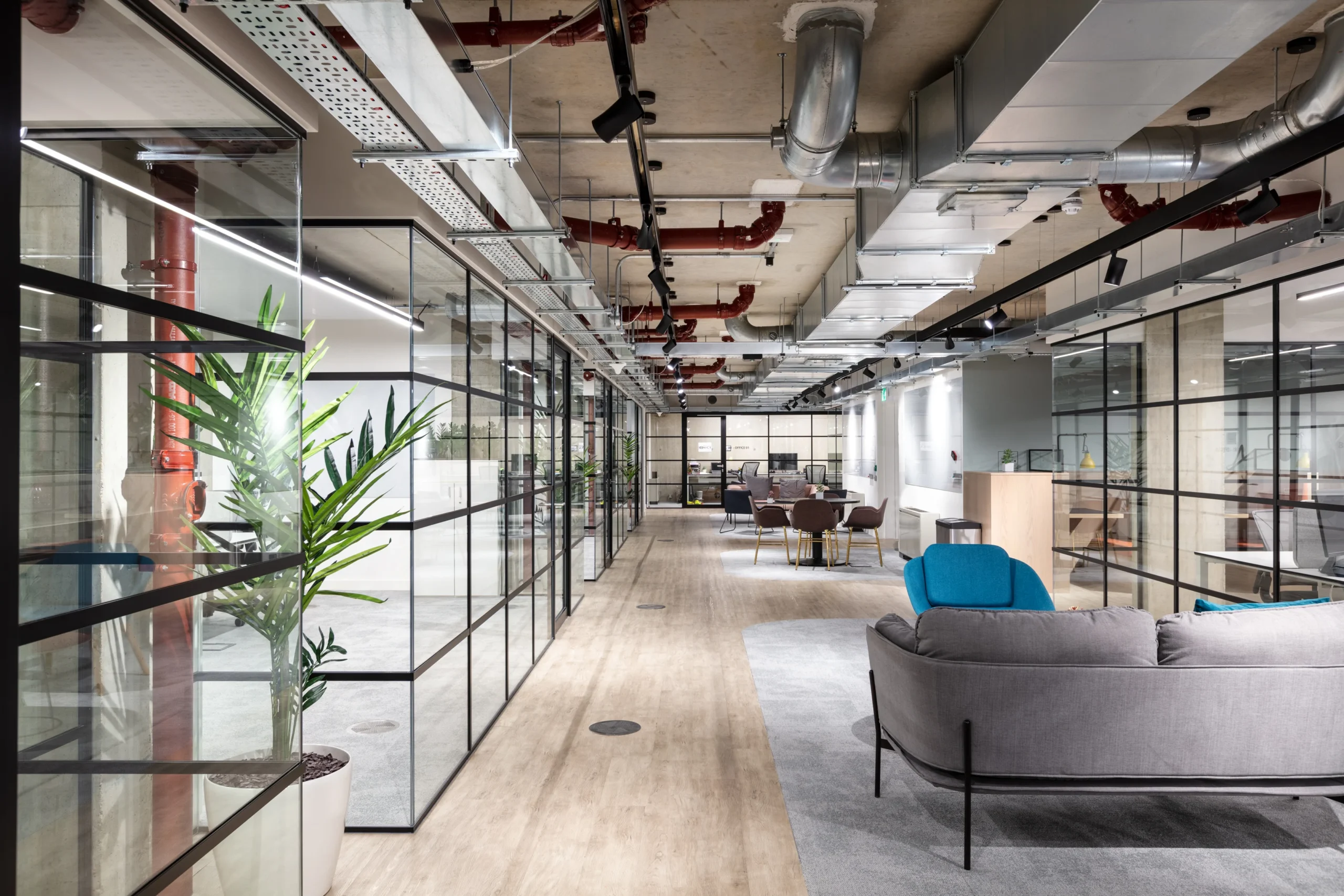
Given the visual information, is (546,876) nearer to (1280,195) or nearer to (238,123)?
(238,123)

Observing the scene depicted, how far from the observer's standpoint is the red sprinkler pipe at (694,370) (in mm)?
14531

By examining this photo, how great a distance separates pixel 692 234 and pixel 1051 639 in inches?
149

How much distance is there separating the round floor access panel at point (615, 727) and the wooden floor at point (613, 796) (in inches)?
1.9

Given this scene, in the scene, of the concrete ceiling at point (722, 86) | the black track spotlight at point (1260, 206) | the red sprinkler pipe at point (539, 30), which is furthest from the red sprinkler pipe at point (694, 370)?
the red sprinkler pipe at point (539, 30)

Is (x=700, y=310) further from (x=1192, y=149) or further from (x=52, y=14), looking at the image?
(x=52, y=14)

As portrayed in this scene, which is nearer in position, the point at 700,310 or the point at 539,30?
the point at 539,30

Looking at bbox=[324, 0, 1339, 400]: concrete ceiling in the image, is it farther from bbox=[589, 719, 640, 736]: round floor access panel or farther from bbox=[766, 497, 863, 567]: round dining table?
bbox=[766, 497, 863, 567]: round dining table

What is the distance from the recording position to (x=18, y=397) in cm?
129

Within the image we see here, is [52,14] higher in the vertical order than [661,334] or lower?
lower

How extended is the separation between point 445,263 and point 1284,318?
469 cm

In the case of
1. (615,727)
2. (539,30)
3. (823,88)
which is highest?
(539,30)

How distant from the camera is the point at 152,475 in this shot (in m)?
1.70

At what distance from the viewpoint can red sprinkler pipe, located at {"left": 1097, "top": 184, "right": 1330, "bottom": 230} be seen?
4664mm

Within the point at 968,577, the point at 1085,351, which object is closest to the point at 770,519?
the point at 1085,351
